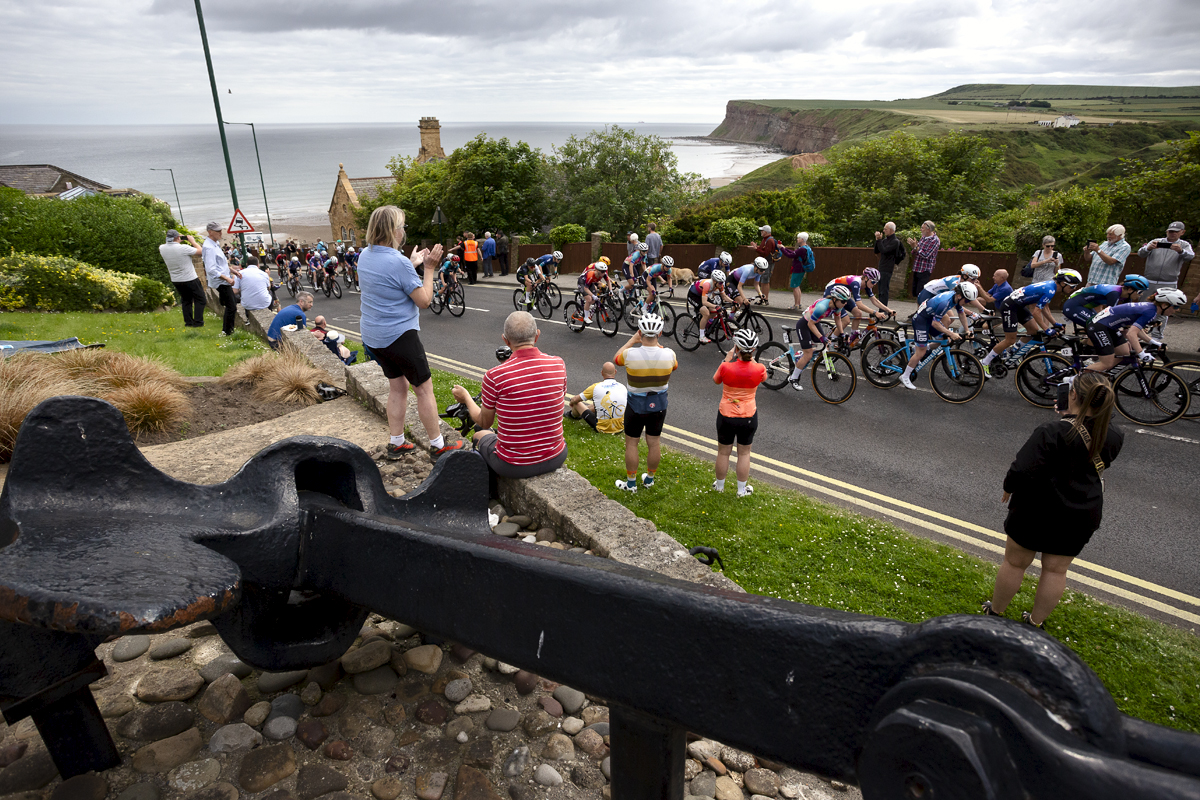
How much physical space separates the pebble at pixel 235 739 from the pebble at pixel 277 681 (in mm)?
190

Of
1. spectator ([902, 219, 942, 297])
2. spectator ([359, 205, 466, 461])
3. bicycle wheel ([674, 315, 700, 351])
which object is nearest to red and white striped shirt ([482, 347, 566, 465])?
spectator ([359, 205, 466, 461])

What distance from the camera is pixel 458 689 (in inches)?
107

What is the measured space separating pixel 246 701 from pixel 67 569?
1799 mm

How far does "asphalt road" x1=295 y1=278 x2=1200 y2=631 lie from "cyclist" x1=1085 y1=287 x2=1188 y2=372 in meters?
0.86

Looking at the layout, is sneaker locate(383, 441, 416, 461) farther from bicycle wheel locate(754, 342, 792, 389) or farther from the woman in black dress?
bicycle wheel locate(754, 342, 792, 389)

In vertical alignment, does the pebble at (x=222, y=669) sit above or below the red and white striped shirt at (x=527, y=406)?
below

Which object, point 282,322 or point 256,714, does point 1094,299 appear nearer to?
point 256,714

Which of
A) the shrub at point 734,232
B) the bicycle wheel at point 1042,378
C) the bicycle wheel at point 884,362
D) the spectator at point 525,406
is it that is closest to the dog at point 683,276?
the shrub at point 734,232

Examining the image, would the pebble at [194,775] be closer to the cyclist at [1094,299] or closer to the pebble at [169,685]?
the pebble at [169,685]

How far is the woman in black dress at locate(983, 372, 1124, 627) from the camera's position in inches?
161

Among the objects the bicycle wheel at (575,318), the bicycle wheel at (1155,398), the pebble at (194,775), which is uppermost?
the pebble at (194,775)

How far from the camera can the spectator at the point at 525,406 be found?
4.76 meters

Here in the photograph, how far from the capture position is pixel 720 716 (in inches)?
39.3

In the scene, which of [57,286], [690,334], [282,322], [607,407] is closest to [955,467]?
[607,407]
